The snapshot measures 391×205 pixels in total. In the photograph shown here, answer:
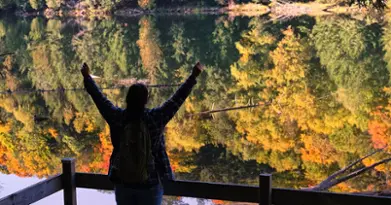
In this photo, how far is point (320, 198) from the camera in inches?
132

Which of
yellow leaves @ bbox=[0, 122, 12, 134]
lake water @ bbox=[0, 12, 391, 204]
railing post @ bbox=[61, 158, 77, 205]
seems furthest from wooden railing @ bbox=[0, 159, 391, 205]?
yellow leaves @ bbox=[0, 122, 12, 134]

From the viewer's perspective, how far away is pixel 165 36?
34.4 metres

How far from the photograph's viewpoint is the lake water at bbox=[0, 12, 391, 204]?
1069 cm

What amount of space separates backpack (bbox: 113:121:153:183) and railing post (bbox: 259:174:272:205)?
2.42 ft

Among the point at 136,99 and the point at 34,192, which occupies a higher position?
the point at 136,99

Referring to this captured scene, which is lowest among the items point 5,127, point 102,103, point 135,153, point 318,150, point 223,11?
point 318,150

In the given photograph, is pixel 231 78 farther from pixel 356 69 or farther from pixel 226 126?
pixel 226 126

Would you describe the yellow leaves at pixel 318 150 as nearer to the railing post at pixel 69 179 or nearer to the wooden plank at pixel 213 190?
the wooden plank at pixel 213 190

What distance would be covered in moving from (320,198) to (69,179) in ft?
5.37

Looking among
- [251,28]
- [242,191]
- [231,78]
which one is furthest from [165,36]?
[242,191]

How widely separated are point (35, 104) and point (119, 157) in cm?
1374

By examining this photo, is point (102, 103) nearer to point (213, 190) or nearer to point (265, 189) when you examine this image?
point (213, 190)

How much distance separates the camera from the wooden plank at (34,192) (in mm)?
3438

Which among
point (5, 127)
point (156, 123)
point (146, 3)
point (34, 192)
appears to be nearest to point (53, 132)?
point (5, 127)
